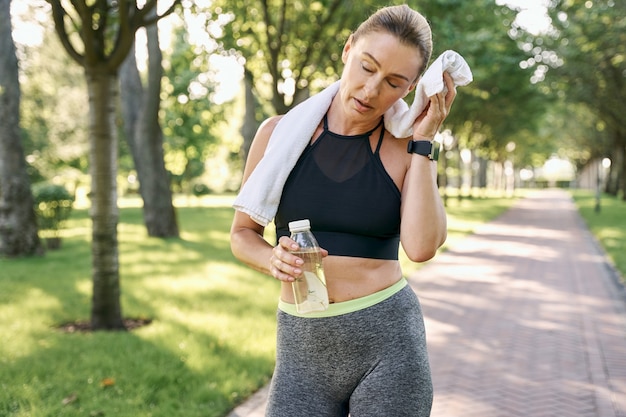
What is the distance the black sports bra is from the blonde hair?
0.29 m

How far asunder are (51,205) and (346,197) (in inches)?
553

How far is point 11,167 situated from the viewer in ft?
43.0

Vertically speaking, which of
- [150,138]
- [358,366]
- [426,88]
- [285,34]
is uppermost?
[285,34]

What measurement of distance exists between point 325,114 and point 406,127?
30 cm

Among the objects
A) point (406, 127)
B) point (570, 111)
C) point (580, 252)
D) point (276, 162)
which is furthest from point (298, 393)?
point (570, 111)

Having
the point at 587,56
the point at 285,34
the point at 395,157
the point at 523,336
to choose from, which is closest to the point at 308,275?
the point at 395,157

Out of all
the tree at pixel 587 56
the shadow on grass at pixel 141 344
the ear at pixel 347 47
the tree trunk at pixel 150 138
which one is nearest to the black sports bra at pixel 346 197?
the ear at pixel 347 47

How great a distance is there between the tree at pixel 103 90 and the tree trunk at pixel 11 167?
6839 mm

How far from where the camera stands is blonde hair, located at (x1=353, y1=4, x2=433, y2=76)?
1.98m

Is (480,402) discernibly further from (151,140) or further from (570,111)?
(570,111)

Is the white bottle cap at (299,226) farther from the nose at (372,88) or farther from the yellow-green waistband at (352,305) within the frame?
the nose at (372,88)

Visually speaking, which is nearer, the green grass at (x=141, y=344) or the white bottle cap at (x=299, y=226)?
the white bottle cap at (x=299, y=226)

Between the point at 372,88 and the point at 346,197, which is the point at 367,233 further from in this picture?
the point at 372,88

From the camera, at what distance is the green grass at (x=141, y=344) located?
16.5ft
